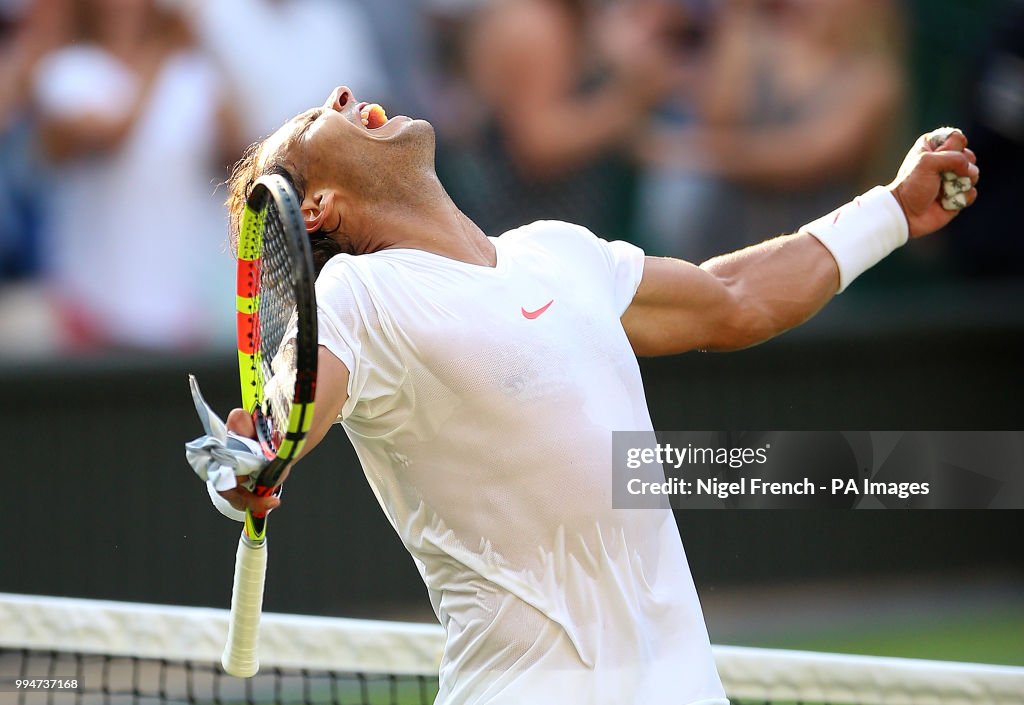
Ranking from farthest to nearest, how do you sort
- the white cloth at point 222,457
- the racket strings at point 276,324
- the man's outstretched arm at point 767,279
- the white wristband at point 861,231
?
the white wristband at point 861,231 → the man's outstretched arm at point 767,279 → the racket strings at point 276,324 → the white cloth at point 222,457

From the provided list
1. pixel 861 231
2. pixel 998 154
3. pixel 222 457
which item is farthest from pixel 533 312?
pixel 998 154

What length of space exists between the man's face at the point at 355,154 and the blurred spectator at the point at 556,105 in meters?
3.95

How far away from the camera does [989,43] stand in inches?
287

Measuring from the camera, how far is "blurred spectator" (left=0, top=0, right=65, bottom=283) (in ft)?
22.2

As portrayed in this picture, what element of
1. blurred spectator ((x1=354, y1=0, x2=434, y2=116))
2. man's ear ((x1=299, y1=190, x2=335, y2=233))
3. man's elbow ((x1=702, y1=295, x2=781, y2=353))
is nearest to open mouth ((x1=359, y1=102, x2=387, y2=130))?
man's ear ((x1=299, y1=190, x2=335, y2=233))

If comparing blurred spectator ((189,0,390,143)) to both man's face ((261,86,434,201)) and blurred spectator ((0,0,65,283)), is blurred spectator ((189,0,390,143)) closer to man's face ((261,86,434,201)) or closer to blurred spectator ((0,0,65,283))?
blurred spectator ((0,0,65,283))

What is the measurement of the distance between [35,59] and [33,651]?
3.04m

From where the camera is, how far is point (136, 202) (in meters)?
6.76

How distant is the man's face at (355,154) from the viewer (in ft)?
10.9

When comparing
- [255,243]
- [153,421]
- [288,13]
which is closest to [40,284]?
[153,421]

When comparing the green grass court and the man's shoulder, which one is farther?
the green grass court

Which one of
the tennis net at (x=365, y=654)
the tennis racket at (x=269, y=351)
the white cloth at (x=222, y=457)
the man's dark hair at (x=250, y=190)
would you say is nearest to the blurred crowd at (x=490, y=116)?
the tennis net at (x=365, y=654)

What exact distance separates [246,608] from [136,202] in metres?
3.99

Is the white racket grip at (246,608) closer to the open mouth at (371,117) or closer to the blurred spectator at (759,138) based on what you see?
the open mouth at (371,117)
